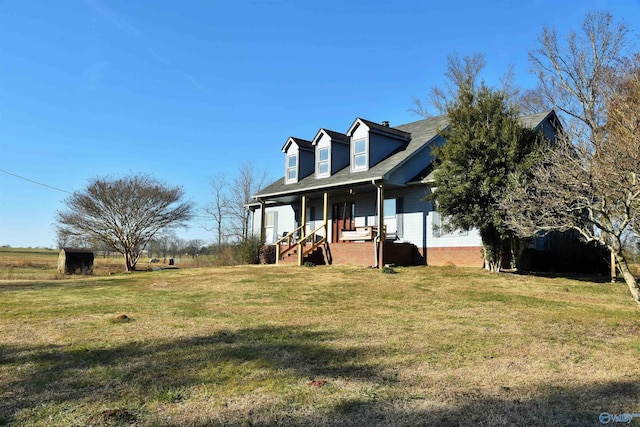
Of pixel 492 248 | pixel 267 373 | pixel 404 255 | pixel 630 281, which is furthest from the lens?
pixel 404 255

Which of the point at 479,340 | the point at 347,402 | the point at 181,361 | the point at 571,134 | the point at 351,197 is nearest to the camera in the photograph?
the point at 347,402

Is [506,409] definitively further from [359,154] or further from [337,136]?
[337,136]

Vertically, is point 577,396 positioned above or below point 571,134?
below

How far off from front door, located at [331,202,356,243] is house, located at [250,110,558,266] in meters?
0.05

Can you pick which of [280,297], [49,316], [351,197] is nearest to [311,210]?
[351,197]

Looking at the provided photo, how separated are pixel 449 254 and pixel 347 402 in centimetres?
1497

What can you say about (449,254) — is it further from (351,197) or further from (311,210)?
(311,210)

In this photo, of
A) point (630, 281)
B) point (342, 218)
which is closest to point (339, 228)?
point (342, 218)

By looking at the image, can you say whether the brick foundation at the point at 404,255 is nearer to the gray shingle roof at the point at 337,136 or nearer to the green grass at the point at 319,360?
the gray shingle roof at the point at 337,136

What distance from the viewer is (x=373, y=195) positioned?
843 inches

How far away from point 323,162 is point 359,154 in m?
2.46

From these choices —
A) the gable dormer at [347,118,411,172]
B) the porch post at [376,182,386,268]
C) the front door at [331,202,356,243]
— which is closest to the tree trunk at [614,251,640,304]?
the porch post at [376,182,386,268]

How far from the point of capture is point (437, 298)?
10.9 meters

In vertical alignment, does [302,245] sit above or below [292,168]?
below
